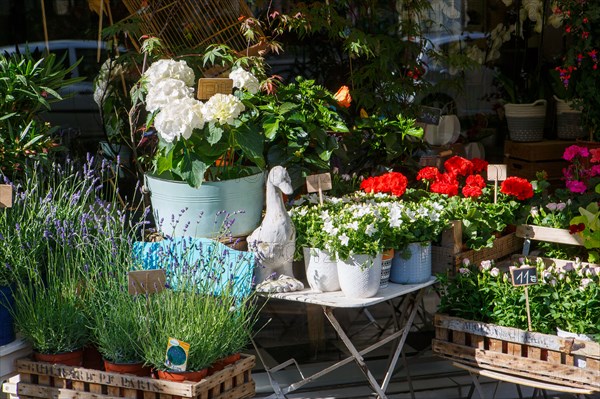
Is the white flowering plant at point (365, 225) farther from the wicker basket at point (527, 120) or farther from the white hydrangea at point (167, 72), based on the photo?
the wicker basket at point (527, 120)

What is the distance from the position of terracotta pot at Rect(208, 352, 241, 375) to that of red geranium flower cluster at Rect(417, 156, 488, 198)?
1.32 meters

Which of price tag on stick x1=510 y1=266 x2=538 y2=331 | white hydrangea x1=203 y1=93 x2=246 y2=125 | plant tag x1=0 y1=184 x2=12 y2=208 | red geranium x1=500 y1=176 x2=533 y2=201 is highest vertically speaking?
white hydrangea x1=203 y1=93 x2=246 y2=125

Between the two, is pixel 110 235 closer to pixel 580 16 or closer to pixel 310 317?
pixel 310 317

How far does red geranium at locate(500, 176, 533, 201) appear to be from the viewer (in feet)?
13.1

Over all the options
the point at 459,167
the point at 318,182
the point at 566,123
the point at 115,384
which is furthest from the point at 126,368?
the point at 566,123

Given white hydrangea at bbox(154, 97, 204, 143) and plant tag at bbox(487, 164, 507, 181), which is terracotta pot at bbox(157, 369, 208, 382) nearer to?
white hydrangea at bbox(154, 97, 204, 143)

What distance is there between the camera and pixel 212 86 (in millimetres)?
3633

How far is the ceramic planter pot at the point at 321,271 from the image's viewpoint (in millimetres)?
3438

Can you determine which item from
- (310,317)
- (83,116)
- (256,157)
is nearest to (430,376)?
(310,317)

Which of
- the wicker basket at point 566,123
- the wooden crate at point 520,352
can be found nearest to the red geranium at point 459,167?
the wooden crate at point 520,352

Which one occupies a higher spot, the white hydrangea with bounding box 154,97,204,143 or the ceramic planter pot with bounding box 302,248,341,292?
the white hydrangea with bounding box 154,97,204,143

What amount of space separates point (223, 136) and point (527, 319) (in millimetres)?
1362

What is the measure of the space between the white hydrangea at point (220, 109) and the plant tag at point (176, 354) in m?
0.92

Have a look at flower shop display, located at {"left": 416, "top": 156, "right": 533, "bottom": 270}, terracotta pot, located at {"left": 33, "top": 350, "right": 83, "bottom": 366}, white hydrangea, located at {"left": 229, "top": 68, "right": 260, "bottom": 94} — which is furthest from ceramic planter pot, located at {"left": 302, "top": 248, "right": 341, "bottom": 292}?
terracotta pot, located at {"left": 33, "top": 350, "right": 83, "bottom": 366}
